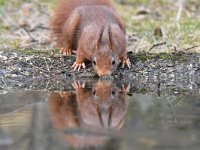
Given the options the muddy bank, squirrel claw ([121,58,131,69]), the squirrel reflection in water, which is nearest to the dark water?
the squirrel reflection in water

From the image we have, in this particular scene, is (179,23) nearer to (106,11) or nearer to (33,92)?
(106,11)

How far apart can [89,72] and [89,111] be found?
1591 mm

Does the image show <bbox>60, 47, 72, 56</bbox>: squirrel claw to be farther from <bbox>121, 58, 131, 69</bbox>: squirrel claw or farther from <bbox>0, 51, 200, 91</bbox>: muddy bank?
<bbox>121, 58, 131, 69</bbox>: squirrel claw

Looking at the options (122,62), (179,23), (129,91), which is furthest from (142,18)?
(129,91)

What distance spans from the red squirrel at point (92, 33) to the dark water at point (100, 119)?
0.39m

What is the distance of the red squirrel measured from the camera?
5.62 m

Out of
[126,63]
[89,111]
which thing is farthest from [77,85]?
[89,111]

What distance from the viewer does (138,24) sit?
8656 millimetres

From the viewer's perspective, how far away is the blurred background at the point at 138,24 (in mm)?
7473

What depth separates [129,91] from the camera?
509 centimetres

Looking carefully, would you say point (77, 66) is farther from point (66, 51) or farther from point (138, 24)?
point (138, 24)

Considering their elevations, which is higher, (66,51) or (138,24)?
(138,24)

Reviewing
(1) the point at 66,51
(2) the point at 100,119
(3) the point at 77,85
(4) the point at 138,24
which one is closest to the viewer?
(2) the point at 100,119

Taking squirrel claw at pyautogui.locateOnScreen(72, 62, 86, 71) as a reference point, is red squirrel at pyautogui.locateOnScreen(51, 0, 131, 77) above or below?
above
